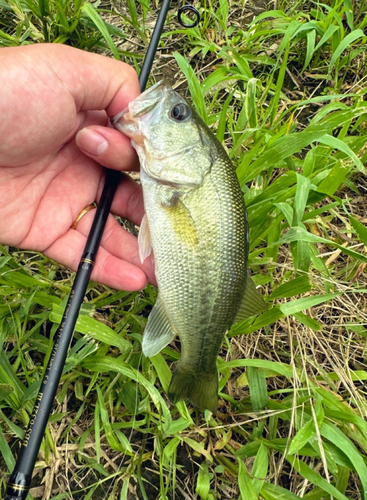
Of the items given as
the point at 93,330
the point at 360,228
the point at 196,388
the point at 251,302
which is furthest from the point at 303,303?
the point at 93,330

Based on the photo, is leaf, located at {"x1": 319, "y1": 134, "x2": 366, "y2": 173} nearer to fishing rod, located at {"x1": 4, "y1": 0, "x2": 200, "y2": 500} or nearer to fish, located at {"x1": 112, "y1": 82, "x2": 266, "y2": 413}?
fish, located at {"x1": 112, "y1": 82, "x2": 266, "y2": 413}

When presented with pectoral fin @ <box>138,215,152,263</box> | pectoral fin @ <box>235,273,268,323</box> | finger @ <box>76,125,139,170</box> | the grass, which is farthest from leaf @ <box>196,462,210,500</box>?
finger @ <box>76,125,139,170</box>

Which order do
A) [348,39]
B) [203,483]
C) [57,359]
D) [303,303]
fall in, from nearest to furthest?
1. [57,359]
2. [203,483]
3. [303,303]
4. [348,39]

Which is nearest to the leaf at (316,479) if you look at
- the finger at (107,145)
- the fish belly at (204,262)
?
the fish belly at (204,262)

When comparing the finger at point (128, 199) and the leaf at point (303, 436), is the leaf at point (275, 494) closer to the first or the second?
the leaf at point (303, 436)

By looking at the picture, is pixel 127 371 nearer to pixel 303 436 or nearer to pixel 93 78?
pixel 303 436

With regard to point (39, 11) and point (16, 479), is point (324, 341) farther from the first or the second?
point (39, 11)

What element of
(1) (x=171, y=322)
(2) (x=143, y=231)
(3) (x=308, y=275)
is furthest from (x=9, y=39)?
(3) (x=308, y=275)
